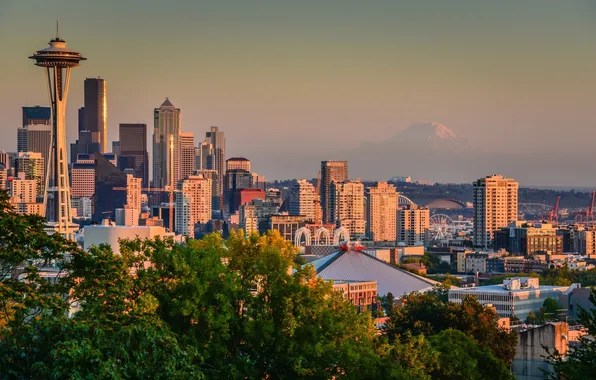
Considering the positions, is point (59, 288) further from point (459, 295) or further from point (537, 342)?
point (459, 295)

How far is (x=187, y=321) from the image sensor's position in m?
28.8

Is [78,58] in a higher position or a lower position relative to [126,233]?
higher

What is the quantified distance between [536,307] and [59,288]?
81427mm

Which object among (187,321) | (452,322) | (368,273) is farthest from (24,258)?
(368,273)

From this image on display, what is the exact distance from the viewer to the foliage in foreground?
807 inches

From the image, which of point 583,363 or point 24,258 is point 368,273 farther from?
point 24,258

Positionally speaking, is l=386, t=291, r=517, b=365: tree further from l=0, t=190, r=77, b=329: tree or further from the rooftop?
the rooftop

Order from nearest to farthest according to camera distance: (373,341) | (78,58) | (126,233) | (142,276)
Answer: (142,276) → (373,341) → (126,233) → (78,58)

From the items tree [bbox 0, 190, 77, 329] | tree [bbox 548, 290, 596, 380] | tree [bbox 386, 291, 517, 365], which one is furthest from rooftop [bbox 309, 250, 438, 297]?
tree [bbox 0, 190, 77, 329]

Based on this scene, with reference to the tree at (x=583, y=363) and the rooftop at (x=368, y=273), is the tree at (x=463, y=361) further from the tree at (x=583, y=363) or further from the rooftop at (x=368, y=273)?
the rooftop at (x=368, y=273)

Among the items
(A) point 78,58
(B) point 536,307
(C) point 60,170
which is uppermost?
(A) point 78,58

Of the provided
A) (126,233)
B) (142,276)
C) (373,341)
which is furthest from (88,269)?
(126,233)

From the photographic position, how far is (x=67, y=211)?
125812mm

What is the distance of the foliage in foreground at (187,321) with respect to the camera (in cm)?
2050
